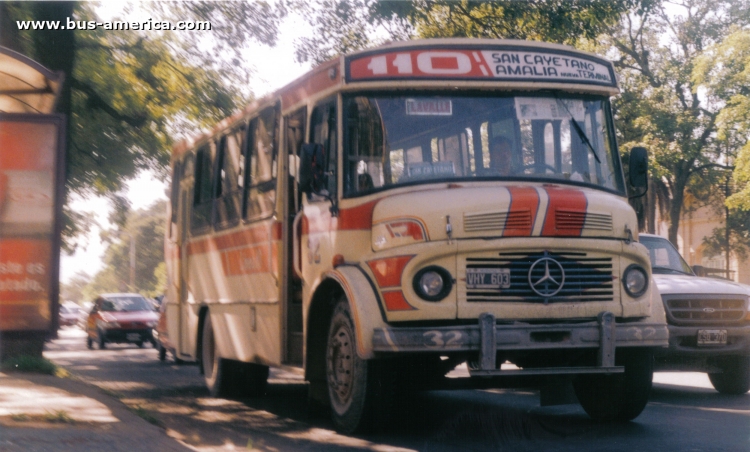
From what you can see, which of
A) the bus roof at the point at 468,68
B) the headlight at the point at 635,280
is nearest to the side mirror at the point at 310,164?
the bus roof at the point at 468,68

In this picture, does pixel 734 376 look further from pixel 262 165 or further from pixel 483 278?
pixel 262 165

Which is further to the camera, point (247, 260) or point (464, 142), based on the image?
point (247, 260)

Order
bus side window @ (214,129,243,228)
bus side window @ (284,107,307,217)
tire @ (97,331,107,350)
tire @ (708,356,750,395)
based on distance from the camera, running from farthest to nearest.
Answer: tire @ (97,331,107,350) → bus side window @ (214,129,243,228) → tire @ (708,356,750,395) → bus side window @ (284,107,307,217)

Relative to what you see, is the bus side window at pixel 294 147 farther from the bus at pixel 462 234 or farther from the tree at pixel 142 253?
the tree at pixel 142 253

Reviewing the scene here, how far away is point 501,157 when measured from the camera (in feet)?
28.9

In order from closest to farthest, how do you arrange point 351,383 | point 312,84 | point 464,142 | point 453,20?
point 351,383, point 464,142, point 312,84, point 453,20

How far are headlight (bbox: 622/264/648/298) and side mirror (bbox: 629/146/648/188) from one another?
3.17ft

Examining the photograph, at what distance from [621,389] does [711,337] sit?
2.85 metres

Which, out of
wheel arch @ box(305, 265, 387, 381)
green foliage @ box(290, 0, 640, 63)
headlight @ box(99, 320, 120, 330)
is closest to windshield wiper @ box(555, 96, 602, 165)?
wheel arch @ box(305, 265, 387, 381)

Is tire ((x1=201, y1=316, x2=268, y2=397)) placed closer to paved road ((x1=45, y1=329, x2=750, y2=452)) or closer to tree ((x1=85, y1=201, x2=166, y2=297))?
paved road ((x1=45, y1=329, x2=750, y2=452))

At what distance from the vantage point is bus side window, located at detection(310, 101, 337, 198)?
9.16m

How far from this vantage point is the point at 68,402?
32.0 feet

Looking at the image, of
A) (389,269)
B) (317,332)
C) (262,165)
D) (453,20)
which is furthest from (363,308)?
(453,20)

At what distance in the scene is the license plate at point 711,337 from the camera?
11648 millimetres
